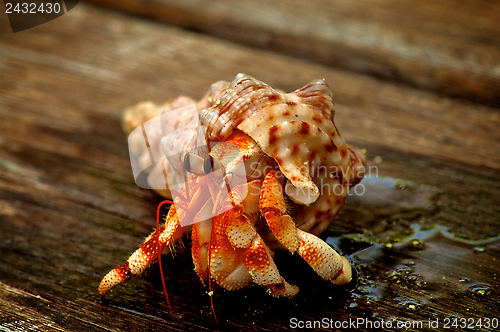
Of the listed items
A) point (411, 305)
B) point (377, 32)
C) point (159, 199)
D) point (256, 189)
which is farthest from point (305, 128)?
point (377, 32)

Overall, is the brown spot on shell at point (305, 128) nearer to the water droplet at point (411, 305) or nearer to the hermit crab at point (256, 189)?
the hermit crab at point (256, 189)

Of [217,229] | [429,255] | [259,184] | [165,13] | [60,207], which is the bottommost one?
[60,207]

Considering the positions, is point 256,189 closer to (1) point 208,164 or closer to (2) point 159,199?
(1) point 208,164

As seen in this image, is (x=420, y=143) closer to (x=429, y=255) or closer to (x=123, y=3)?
(x=429, y=255)

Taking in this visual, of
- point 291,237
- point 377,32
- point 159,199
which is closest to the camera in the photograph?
point 291,237

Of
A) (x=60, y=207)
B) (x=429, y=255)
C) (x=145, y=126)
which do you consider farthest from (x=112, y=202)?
(x=429, y=255)

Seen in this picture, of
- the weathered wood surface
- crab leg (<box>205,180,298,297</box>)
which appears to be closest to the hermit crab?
crab leg (<box>205,180,298,297</box>)

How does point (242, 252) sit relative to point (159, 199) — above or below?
above
